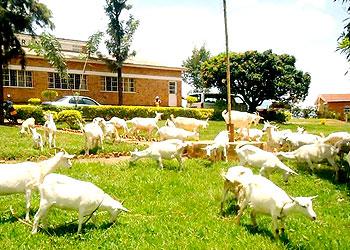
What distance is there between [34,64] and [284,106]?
2497 centimetres

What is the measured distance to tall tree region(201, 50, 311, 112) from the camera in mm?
42500

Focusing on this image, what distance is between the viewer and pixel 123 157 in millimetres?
14203

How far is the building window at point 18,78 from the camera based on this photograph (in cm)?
3572

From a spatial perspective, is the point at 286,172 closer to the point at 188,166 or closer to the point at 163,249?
the point at 188,166

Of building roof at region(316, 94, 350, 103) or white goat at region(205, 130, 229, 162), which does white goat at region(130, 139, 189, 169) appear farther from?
building roof at region(316, 94, 350, 103)

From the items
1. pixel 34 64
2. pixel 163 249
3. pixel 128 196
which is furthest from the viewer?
pixel 34 64

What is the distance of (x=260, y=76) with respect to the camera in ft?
139

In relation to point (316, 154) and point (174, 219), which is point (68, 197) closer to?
point (174, 219)

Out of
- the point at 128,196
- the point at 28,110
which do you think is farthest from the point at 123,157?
the point at 28,110

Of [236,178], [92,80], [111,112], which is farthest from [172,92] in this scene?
[236,178]

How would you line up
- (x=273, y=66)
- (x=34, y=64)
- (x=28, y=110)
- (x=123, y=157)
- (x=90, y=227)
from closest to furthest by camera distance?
1. (x=90, y=227)
2. (x=123, y=157)
3. (x=28, y=110)
4. (x=34, y=64)
5. (x=273, y=66)

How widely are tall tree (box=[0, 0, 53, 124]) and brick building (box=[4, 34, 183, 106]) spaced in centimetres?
813

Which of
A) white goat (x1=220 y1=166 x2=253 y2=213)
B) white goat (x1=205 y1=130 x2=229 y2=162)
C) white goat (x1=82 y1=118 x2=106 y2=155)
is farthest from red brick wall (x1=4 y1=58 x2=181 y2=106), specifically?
white goat (x1=220 y1=166 x2=253 y2=213)

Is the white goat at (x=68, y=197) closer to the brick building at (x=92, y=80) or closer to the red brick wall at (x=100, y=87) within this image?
the brick building at (x=92, y=80)
